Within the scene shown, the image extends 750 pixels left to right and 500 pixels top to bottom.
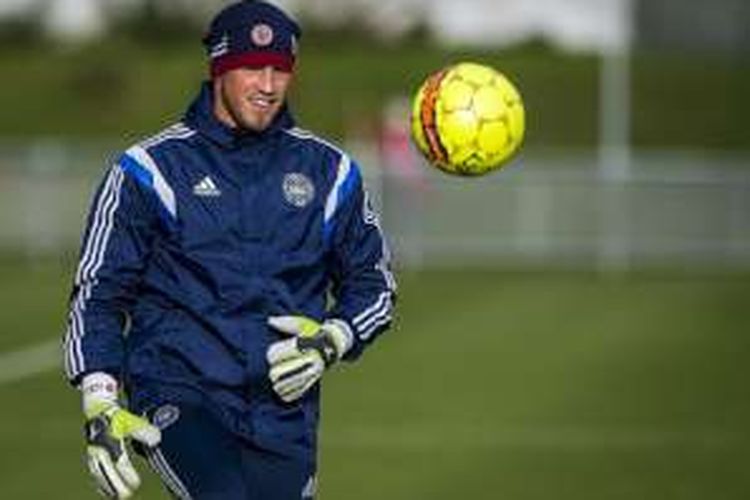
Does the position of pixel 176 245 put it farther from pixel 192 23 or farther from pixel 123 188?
pixel 192 23

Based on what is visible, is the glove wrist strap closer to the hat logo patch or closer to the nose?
the nose

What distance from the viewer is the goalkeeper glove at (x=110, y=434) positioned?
222 inches

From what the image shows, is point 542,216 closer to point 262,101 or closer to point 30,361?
point 30,361

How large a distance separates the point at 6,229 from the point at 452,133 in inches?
977

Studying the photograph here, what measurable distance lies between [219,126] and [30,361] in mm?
11165

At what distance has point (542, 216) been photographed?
2948cm

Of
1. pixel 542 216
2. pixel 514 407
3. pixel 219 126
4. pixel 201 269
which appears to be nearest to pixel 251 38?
pixel 219 126

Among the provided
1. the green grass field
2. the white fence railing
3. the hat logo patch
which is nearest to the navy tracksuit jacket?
the hat logo patch

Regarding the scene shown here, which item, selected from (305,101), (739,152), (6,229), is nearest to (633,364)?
(6,229)

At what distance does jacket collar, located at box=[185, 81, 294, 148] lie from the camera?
591 cm

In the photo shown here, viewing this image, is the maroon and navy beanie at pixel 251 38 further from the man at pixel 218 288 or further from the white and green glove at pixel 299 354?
the white and green glove at pixel 299 354

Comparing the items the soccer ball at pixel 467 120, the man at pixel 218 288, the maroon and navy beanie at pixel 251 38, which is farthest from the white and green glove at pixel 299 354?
the soccer ball at pixel 467 120

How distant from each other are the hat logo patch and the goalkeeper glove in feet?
3.46

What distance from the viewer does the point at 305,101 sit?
46.0m
